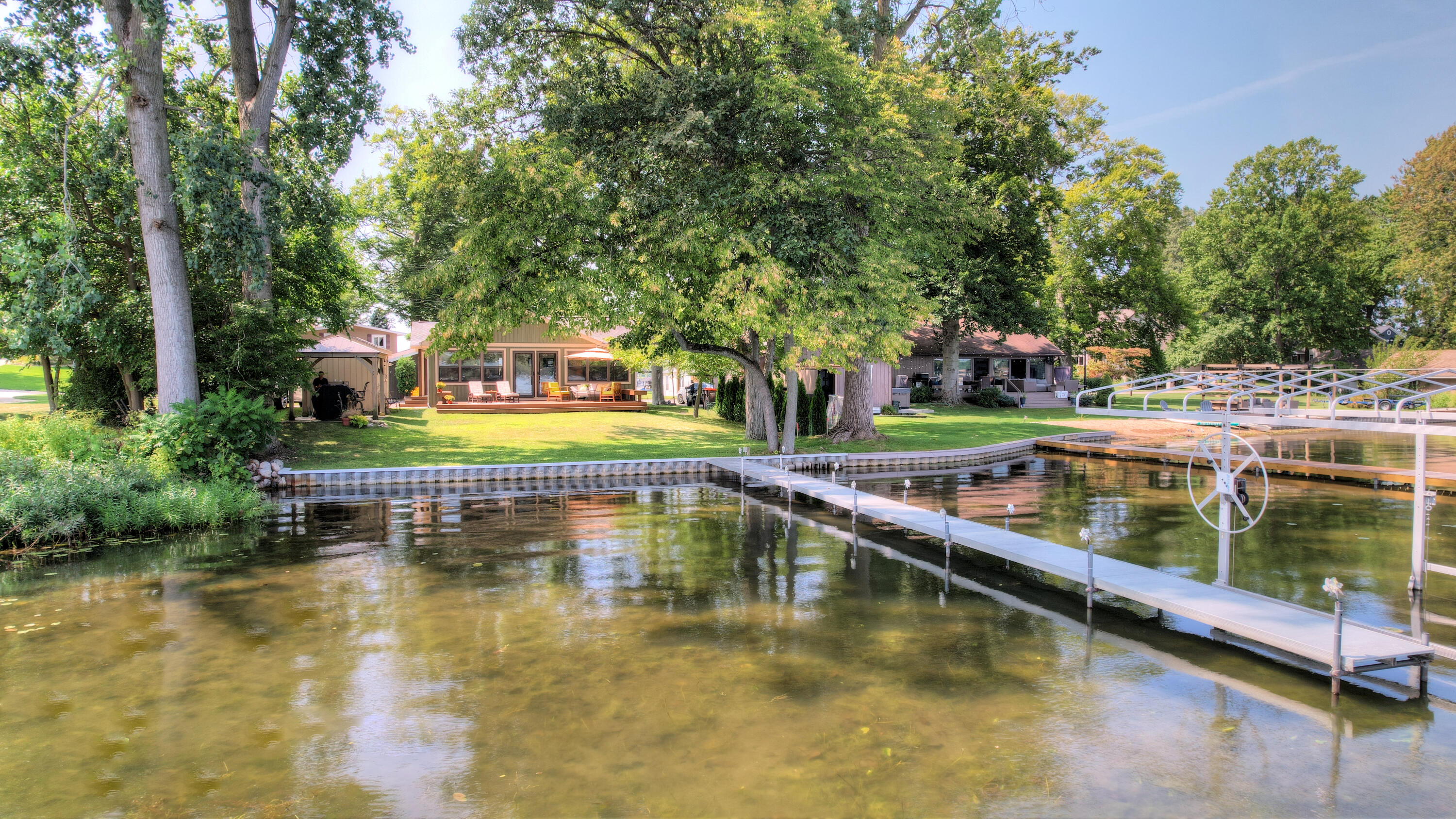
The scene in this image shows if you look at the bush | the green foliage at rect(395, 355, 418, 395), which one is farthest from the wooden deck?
the bush

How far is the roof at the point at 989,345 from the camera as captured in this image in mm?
A: 37562

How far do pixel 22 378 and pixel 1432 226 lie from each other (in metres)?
71.6

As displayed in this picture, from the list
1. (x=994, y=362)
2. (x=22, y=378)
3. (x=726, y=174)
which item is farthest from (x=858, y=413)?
(x=22, y=378)

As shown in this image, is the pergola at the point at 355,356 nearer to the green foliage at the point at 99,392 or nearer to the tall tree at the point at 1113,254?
the green foliage at the point at 99,392

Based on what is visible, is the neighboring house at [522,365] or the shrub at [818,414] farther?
the neighboring house at [522,365]

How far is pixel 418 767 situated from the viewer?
4711 mm

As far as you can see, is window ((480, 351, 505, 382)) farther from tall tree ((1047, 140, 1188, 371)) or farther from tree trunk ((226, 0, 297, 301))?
tall tree ((1047, 140, 1188, 371))

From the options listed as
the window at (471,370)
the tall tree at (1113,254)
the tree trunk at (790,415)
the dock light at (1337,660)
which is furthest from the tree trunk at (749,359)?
the tall tree at (1113,254)

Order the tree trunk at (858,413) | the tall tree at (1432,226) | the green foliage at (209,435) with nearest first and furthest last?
1. the green foliage at (209,435)
2. the tree trunk at (858,413)
3. the tall tree at (1432,226)

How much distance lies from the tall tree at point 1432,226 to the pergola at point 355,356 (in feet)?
136

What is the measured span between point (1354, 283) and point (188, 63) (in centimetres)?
4970

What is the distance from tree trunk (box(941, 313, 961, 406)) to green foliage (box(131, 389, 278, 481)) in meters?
25.4

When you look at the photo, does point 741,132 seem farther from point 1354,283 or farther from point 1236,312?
point 1354,283

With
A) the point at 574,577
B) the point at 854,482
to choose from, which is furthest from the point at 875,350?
the point at 574,577
